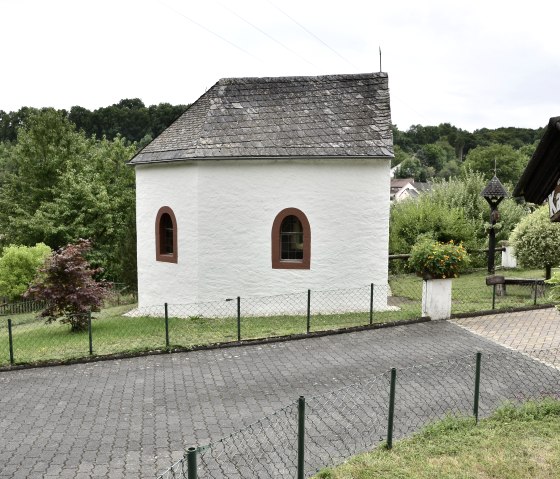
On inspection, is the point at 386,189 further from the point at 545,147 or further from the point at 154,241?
the point at 545,147

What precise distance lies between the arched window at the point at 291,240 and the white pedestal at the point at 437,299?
3.82m

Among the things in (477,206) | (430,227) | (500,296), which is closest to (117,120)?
(477,206)

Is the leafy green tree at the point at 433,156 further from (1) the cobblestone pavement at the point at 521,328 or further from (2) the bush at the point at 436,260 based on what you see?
(2) the bush at the point at 436,260

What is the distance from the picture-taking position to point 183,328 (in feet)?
45.5

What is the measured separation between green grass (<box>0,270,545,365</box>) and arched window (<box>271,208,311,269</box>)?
1.65m

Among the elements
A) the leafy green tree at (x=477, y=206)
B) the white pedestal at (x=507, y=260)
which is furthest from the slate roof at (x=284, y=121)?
the white pedestal at (x=507, y=260)

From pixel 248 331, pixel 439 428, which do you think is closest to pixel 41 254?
pixel 248 331

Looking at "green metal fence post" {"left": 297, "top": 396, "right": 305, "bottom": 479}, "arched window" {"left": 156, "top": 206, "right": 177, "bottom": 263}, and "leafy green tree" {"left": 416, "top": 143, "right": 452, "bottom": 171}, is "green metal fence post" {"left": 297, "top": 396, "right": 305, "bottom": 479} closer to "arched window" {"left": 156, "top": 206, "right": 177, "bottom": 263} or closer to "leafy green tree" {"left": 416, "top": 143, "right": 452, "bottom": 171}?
"arched window" {"left": 156, "top": 206, "right": 177, "bottom": 263}

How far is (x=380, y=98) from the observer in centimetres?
1691

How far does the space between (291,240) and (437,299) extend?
481 centimetres

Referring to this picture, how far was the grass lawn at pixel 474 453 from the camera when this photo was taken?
576 cm

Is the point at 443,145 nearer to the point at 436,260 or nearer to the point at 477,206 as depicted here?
the point at 477,206

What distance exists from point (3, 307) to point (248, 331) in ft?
54.9

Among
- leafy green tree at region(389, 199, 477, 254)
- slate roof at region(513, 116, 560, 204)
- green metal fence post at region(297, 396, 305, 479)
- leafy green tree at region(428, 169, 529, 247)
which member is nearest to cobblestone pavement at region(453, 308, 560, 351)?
slate roof at region(513, 116, 560, 204)
